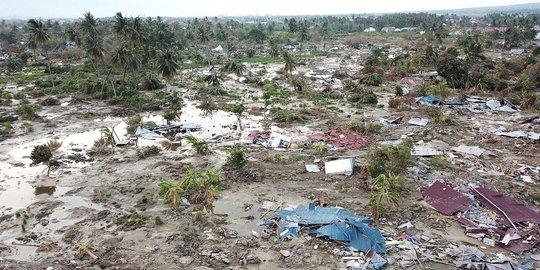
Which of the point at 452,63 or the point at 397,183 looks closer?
the point at 397,183

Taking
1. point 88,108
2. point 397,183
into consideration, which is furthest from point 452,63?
point 88,108

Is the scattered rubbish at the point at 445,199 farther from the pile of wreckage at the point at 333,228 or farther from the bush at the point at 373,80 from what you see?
the bush at the point at 373,80

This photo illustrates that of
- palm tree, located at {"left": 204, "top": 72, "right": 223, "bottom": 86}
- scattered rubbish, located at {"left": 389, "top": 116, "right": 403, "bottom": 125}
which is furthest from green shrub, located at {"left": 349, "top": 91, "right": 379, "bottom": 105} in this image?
palm tree, located at {"left": 204, "top": 72, "right": 223, "bottom": 86}

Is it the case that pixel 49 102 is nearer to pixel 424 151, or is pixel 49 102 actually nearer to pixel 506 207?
pixel 424 151

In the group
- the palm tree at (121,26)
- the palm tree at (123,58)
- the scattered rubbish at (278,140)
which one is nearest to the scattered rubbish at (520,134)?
the scattered rubbish at (278,140)

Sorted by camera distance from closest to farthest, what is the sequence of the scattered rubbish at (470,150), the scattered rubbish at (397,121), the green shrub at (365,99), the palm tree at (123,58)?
the scattered rubbish at (470,150) < the scattered rubbish at (397,121) < the green shrub at (365,99) < the palm tree at (123,58)

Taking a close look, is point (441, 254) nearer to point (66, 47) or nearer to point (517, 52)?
point (517, 52)

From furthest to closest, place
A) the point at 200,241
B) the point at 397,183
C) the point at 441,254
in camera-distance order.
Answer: the point at 397,183
the point at 200,241
the point at 441,254
